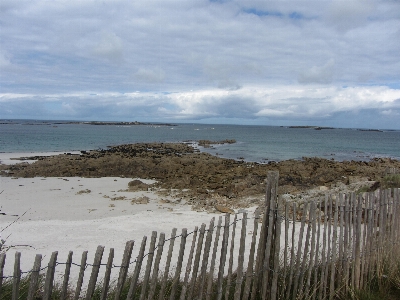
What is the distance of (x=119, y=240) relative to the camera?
892 cm

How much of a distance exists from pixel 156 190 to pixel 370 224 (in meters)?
12.0

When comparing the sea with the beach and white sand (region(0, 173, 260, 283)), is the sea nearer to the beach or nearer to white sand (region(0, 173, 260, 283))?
the beach

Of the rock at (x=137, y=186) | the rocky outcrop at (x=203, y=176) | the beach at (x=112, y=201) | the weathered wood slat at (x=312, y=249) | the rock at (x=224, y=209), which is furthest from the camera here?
the rock at (x=137, y=186)

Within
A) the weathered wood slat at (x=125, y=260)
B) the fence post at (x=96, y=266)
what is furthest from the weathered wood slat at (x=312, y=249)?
the fence post at (x=96, y=266)

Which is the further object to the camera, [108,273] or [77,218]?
→ [77,218]

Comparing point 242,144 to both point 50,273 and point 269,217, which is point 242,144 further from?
point 50,273

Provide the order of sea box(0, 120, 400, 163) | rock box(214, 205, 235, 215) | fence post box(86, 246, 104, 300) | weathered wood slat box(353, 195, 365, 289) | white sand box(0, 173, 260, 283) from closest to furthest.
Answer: fence post box(86, 246, 104, 300) → weathered wood slat box(353, 195, 365, 289) → white sand box(0, 173, 260, 283) → rock box(214, 205, 235, 215) → sea box(0, 120, 400, 163)

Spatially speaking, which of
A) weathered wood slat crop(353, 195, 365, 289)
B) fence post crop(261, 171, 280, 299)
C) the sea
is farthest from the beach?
the sea

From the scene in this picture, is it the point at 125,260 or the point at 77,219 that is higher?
the point at 125,260

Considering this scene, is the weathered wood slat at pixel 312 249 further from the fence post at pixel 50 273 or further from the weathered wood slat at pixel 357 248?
the fence post at pixel 50 273

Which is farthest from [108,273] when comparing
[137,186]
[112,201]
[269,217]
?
[137,186]

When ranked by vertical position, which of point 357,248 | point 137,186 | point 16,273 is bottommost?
point 137,186

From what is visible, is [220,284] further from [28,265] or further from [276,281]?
[28,265]

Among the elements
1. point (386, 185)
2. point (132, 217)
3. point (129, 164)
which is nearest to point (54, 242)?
point (132, 217)
